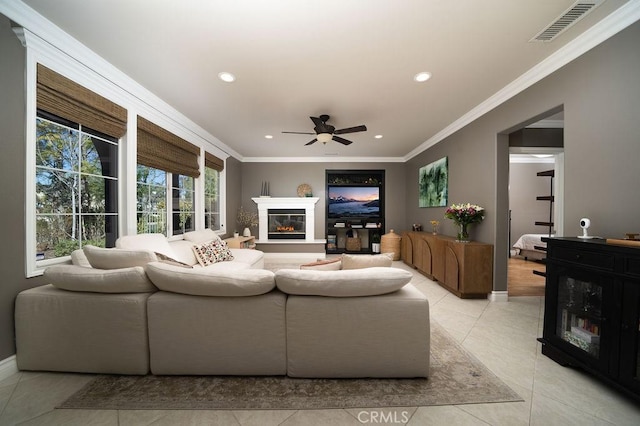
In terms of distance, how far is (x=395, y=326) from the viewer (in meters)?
1.62

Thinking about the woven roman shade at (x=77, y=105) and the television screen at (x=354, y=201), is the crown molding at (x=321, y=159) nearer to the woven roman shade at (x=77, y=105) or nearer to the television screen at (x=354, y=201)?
the television screen at (x=354, y=201)

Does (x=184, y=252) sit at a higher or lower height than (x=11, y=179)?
lower

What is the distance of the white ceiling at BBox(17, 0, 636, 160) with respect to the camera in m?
1.73

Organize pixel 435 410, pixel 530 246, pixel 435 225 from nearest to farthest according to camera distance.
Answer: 1. pixel 435 410
2. pixel 435 225
3. pixel 530 246

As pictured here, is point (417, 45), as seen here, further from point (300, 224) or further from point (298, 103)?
point (300, 224)

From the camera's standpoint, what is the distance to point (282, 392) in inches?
61.7

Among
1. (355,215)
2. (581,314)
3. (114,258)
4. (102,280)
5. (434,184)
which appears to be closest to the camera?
(102,280)

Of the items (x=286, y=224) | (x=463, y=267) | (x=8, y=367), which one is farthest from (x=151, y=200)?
(x=463, y=267)

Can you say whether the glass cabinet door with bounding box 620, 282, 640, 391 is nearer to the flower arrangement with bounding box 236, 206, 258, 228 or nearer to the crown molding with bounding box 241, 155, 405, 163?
the crown molding with bounding box 241, 155, 405, 163

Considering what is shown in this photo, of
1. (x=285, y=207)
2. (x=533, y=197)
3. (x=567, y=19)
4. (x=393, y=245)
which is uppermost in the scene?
(x=567, y=19)

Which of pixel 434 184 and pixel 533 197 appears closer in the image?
pixel 434 184

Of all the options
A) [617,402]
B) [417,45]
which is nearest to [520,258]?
[617,402]

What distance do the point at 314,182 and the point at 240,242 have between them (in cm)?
261

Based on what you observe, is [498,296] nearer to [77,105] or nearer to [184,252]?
[184,252]
